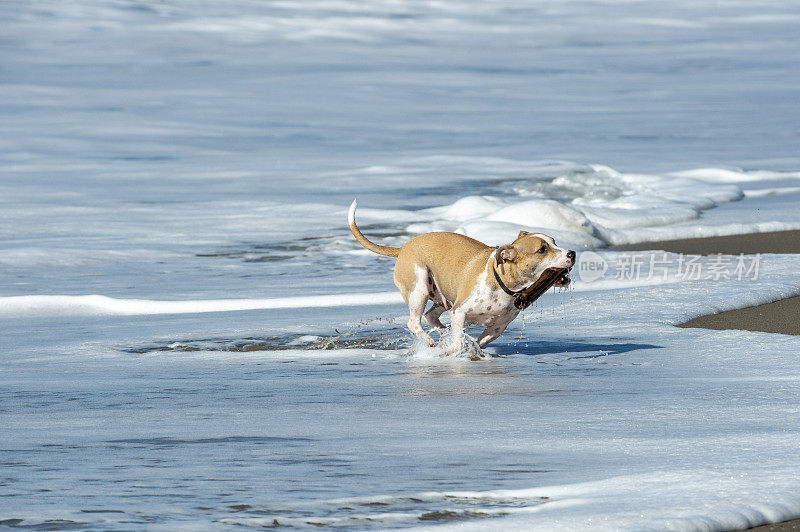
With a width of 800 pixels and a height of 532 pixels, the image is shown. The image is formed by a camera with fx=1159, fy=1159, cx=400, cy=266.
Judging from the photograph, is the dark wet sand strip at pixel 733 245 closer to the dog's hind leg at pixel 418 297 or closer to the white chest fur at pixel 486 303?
the dog's hind leg at pixel 418 297

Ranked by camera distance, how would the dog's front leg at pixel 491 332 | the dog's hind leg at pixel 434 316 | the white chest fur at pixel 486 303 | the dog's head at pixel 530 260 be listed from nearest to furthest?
the dog's head at pixel 530 260
the white chest fur at pixel 486 303
the dog's front leg at pixel 491 332
the dog's hind leg at pixel 434 316

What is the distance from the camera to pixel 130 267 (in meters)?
9.37

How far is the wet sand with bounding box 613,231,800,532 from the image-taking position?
253 inches

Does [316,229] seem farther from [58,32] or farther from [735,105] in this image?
→ [58,32]

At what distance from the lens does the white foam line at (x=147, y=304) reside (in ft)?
24.5

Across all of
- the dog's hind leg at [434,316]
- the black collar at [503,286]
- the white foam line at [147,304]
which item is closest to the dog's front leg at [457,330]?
the black collar at [503,286]

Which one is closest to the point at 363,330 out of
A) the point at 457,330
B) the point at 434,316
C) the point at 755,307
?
the point at 434,316

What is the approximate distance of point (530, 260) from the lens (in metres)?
5.50

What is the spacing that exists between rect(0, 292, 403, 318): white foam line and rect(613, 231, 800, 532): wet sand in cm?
214

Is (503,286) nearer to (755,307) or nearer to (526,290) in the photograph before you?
(526,290)

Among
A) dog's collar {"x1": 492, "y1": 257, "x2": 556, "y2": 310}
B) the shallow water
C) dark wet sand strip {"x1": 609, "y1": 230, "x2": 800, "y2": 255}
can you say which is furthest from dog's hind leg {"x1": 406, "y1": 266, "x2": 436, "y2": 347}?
dark wet sand strip {"x1": 609, "y1": 230, "x2": 800, "y2": 255}

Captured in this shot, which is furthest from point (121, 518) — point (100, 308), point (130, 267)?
point (130, 267)

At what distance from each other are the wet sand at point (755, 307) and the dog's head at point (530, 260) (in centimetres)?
148

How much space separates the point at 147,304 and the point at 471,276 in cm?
279
